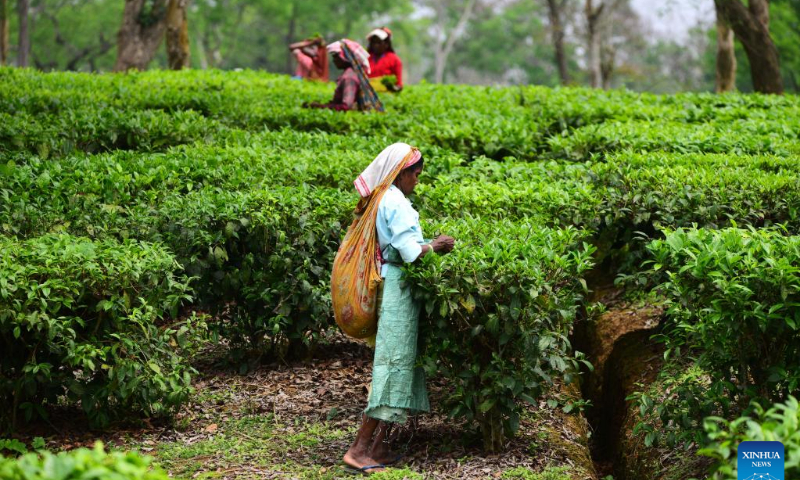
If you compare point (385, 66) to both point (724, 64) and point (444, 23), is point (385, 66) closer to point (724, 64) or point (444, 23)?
point (724, 64)

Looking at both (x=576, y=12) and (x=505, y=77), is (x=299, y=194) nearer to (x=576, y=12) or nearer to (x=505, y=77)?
(x=576, y=12)

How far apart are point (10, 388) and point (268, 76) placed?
36.3ft

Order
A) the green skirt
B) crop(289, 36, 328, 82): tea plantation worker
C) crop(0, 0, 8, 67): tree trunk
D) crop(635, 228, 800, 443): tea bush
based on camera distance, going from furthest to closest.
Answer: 1. crop(0, 0, 8, 67): tree trunk
2. crop(289, 36, 328, 82): tea plantation worker
3. the green skirt
4. crop(635, 228, 800, 443): tea bush

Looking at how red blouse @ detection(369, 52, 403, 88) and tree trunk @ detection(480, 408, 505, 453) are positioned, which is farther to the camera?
red blouse @ detection(369, 52, 403, 88)

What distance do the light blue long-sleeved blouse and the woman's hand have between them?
70mm

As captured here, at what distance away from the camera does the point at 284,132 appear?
9.16 m

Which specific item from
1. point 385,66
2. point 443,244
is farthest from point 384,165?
point 385,66

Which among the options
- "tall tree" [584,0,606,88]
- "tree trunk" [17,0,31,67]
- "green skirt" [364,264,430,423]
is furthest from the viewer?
"tree trunk" [17,0,31,67]

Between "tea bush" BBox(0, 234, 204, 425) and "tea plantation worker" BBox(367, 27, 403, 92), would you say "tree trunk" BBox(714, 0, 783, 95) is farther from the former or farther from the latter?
"tea bush" BBox(0, 234, 204, 425)

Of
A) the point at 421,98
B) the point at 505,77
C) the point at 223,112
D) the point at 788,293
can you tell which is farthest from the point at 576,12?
the point at 788,293

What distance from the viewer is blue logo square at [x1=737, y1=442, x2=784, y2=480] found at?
3.10 meters

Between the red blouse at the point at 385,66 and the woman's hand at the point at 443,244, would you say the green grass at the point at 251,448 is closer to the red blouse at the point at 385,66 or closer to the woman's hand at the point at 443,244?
the woman's hand at the point at 443,244

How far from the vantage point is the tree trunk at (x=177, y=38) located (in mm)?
17516

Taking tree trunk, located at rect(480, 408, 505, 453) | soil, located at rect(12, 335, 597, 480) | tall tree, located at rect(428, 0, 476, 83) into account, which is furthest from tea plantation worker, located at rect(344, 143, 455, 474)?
tall tree, located at rect(428, 0, 476, 83)
